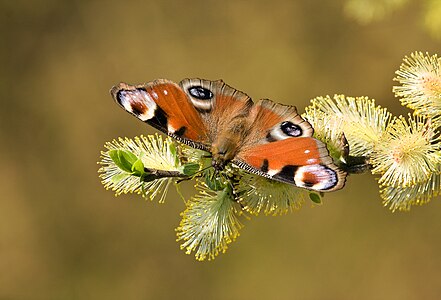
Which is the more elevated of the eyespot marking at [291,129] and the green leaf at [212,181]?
the eyespot marking at [291,129]

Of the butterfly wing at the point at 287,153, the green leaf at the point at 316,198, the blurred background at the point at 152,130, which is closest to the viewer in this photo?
the butterfly wing at the point at 287,153

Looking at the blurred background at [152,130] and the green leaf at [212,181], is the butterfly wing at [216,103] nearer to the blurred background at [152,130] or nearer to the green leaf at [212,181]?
the green leaf at [212,181]

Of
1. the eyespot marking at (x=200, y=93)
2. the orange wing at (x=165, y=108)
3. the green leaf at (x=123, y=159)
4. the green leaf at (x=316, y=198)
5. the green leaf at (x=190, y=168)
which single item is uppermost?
the eyespot marking at (x=200, y=93)

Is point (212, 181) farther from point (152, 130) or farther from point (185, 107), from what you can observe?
point (152, 130)

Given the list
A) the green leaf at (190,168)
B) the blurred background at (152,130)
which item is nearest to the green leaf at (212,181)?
the green leaf at (190,168)

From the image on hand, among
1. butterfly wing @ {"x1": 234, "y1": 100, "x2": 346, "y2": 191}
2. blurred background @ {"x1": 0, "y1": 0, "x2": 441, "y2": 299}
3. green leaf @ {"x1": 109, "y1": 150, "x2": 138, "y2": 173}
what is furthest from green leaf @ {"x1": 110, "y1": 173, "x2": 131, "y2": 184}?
blurred background @ {"x1": 0, "y1": 0, "x2": 441, "y2": 299}

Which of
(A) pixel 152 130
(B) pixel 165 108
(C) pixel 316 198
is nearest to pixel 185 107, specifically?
(B) pixel 165 108

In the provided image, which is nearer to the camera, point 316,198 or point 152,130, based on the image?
point 316,198
